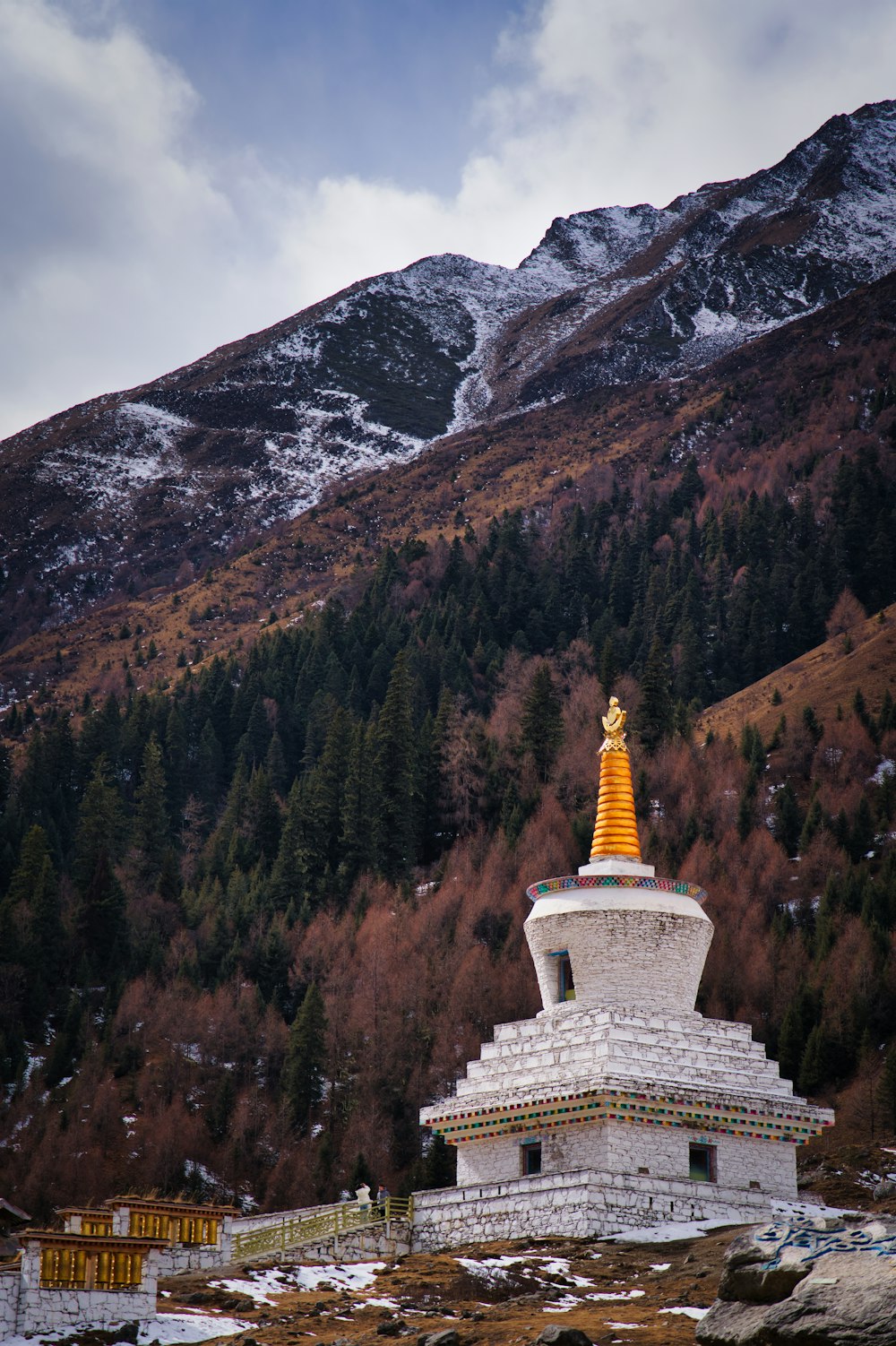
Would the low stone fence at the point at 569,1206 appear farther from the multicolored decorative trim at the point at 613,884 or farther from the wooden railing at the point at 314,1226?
the multicolored decorative trim at the point at 613,884

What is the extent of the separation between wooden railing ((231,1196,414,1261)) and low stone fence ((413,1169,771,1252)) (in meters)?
0.80

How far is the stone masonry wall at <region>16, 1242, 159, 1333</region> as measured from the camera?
985 inches

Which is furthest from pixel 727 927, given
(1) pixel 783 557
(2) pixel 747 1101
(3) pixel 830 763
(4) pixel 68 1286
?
(1) pixel 783 557

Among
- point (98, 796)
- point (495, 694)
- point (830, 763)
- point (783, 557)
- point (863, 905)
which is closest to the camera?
point (863, 905)

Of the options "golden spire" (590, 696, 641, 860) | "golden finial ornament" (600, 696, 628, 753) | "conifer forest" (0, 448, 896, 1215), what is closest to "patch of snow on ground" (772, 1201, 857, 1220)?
"golden spire" (590, 696, 641, 860)

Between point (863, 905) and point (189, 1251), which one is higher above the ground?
point (863, 905)

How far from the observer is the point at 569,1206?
35.2 metres

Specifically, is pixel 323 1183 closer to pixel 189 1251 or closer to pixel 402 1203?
pixel 402 1203

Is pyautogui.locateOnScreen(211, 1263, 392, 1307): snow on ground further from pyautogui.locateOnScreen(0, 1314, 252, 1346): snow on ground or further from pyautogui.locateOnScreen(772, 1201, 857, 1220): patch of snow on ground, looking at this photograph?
pyautogui.locateOnScreen(772, 1201, 857, 1220): patch of snow on ground

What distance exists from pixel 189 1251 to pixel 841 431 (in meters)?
110

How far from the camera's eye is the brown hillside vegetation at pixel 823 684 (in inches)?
3376

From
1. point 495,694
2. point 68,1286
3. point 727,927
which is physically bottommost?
point 68,1286

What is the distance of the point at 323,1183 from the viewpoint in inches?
2181

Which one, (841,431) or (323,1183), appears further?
(841,431)
